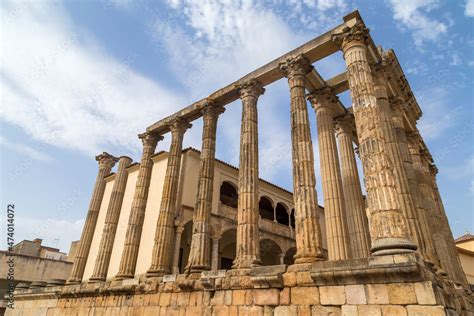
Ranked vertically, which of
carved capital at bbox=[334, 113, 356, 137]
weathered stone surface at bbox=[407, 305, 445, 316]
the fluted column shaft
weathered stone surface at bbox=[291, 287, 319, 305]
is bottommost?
weathered stone surface at bbox=[407, 305, 445, 316]

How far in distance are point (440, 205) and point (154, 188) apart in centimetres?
1514

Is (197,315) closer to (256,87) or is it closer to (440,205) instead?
(256,87)

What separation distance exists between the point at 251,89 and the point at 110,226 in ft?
32.8

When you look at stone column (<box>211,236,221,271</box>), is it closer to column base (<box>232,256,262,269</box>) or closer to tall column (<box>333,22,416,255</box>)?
column base (<box>232,256,262,269</box>)

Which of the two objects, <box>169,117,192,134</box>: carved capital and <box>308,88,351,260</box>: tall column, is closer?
<box>308,88,351,260</box>: tall column

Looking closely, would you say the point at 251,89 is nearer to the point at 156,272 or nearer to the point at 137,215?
the point at 137,215

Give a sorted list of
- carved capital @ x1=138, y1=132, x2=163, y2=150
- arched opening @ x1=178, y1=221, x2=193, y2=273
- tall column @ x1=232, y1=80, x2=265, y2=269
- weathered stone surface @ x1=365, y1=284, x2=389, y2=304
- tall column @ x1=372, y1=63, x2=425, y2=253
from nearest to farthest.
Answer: weathered stone surface @ x1=365, y1=284, x2=389, y2=304
tall column @ x1=372, y1=63, x2=425, y2=253
tall column @ x1=232, y1=80, x2=265, y2=269
carved capital @ x1=138, y1=132, x2=163, y2=150
arched opening @ x1=178, y1=221, x2=193, y2=273

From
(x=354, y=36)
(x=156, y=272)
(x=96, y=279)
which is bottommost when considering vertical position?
(x=96, y=279)

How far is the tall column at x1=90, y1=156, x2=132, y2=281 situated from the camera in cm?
1415

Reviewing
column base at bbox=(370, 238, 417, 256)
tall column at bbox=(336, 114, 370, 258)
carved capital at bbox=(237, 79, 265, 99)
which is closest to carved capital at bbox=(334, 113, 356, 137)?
tall column at bbox=(336, 114, 370, 258)

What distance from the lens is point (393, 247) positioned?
6434mm

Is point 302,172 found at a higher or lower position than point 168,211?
higher

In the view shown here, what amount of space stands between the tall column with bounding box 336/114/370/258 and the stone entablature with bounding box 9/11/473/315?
0.04 m

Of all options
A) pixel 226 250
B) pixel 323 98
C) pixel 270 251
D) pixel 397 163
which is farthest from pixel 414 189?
pixel 226 250
